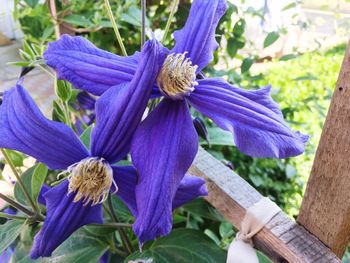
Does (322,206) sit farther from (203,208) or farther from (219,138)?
(219,138)

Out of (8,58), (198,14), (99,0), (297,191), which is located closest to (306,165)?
(297,191)

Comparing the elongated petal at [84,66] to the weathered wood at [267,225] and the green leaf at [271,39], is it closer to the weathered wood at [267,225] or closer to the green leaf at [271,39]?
the weathered wood at [267,225]

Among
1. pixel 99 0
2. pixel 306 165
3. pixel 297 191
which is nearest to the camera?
pixel 99 0

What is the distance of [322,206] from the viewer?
462 mm

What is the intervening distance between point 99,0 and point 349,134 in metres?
0.84

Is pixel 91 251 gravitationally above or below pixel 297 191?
above

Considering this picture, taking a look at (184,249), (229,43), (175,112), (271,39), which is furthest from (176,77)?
(229,43)

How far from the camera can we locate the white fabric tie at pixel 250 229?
0.48m

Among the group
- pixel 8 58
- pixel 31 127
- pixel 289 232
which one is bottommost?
pixel 8 58

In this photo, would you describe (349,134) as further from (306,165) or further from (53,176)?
(306,165)

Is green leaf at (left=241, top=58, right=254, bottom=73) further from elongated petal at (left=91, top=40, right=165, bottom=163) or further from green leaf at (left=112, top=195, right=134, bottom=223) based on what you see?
elongated petal at (left=91, top=40, right=165, bottom=163)

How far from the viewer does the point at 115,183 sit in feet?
1.25

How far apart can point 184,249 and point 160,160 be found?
218 millimetres

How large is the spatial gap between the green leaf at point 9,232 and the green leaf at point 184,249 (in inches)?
5.1
